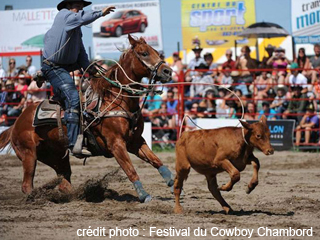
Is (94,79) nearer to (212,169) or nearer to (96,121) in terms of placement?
(96,121)

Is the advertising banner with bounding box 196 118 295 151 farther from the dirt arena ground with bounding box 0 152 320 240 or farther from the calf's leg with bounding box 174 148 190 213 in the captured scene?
the calf's leg with bounding box 174 148 190 213

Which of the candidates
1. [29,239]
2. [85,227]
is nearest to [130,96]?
[85,227]

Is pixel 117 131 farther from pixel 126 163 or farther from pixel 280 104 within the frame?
pixel 280 104

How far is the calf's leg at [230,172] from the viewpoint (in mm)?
6285

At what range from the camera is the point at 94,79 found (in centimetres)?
841

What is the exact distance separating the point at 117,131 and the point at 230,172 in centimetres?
202

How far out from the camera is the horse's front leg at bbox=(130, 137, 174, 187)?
7793 millimetres

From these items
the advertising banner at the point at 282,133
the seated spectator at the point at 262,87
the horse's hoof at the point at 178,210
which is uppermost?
the seated spectator at the point at 262,87

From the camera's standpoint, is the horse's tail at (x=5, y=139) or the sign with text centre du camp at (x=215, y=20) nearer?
the horse's tail at (x=5, y=139)

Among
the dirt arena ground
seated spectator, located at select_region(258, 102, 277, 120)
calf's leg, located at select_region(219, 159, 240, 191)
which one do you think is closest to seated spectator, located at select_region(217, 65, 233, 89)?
seated spectator, located at select_region(258, 102, 277, 120)

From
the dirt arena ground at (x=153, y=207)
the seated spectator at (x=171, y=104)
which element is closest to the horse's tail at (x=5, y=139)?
the dirt arena ground at (x=153, y=207)

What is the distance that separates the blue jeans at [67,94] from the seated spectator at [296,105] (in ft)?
25.3

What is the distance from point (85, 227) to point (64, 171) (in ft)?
9.46

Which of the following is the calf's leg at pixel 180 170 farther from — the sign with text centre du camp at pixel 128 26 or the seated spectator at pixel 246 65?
the sign with text centre du camp at pixel 128 26
